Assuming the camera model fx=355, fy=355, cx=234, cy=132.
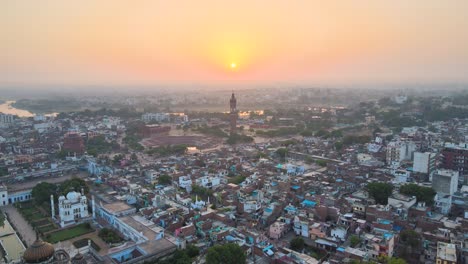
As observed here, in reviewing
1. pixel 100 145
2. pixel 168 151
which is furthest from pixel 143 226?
pixel 100 145

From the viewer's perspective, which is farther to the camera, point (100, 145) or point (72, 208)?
point (100, 145)

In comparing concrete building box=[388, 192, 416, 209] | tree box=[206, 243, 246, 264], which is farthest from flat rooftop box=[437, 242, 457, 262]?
tree box=[206, 243, 246, 264]

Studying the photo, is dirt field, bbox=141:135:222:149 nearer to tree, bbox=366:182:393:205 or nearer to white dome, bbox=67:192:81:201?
white dome, bbox=67:192:81:201

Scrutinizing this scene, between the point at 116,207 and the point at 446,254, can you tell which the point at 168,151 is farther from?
the point at 446,254

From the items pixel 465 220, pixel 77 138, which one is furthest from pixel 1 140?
pixel 465 220

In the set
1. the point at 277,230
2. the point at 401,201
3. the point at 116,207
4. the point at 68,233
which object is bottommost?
the point at 68,233

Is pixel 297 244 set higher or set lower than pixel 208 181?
lower
